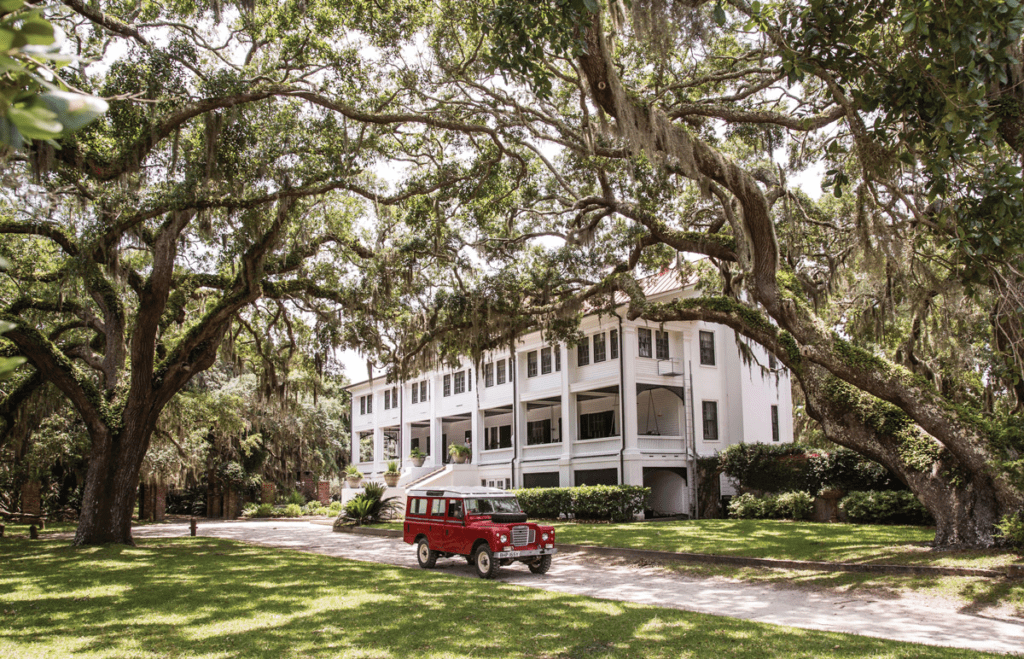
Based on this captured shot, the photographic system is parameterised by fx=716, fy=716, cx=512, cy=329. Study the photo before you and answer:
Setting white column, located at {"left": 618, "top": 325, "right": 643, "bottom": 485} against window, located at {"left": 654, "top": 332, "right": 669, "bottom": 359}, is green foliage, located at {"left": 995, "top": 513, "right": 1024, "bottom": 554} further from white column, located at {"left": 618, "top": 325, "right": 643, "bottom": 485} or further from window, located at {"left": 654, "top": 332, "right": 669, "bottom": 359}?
window, located at {"left": 654, "top": 332, "right": 669, "bottom": 359}

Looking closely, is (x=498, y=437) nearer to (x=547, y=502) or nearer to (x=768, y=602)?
(x=547, y=502)

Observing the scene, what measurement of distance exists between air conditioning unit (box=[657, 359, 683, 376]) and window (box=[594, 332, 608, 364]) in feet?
7.88

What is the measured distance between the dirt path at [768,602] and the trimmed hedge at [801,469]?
38.4ft

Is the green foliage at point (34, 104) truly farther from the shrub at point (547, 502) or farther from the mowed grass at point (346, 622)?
the shrub at point (547, 502)

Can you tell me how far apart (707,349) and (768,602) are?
22.4 metres

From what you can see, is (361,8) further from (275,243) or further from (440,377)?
(440,377)

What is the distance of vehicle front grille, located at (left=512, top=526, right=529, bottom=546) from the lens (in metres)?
14.6

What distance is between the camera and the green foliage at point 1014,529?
465 inches

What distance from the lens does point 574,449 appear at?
32938 millimetres

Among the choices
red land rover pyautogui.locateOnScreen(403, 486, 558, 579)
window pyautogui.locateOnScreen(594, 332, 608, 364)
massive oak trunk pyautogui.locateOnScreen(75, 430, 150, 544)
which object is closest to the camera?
red land rover pyautogui.locateOnScreen(403, 486, 558, 579)

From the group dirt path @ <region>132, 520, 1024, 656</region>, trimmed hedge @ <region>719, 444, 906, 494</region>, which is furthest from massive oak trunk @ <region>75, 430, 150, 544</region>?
trimmed hedge @ <region>719, 444, 906, 494</region>

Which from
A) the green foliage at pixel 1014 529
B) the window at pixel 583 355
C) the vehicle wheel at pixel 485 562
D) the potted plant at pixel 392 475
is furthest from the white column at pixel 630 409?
the green foliage at pixel 1014 529

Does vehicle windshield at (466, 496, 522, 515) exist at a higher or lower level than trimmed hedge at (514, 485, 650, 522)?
higher

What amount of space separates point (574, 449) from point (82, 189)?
2280 centimetres
